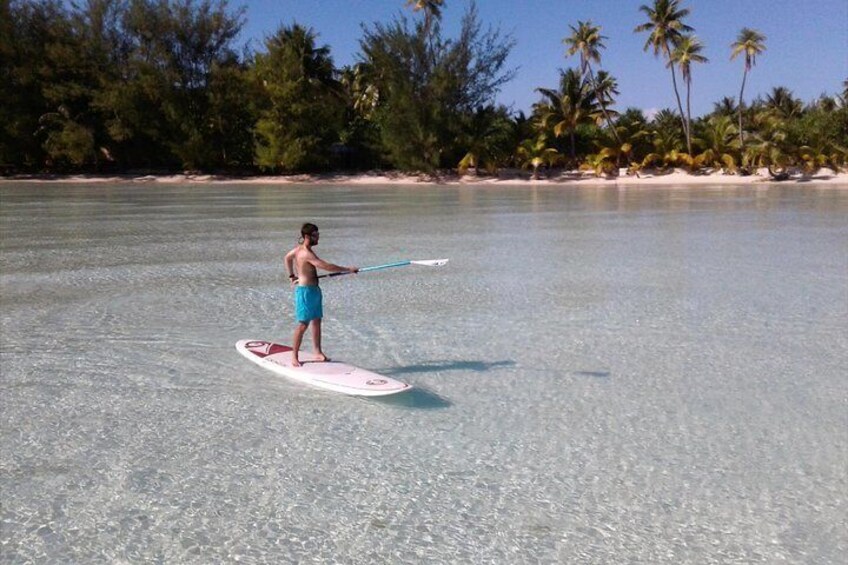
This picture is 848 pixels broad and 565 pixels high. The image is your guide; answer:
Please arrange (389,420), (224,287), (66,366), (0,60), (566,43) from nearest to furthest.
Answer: (389,420)
(66,366)
(224,287)
(0,60)
(566,43)

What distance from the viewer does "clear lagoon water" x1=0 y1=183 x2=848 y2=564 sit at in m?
3.89

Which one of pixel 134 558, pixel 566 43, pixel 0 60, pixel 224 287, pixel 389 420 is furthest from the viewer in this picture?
pixel 566 43

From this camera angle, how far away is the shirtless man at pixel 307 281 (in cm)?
571

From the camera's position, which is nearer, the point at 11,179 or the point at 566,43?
the point at 11,179

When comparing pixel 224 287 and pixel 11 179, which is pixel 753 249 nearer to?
pixel 224 287

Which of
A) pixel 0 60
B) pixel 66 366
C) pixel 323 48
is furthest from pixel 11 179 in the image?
pixel 66 366

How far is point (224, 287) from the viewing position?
396 inches

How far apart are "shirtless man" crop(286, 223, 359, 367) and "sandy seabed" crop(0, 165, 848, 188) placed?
35.4 metres

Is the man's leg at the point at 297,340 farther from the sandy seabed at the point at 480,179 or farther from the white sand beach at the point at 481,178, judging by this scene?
the sandy seabed at the point at 480,179

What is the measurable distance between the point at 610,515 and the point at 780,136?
39.1 meters

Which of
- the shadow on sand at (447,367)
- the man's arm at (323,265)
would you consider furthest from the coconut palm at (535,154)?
the man's arm at (323,265)

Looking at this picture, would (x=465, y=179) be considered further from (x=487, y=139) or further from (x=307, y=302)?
(x=307, y=302)

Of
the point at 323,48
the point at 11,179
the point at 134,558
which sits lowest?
the point at 134,558

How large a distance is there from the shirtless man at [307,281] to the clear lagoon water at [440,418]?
0.43m
